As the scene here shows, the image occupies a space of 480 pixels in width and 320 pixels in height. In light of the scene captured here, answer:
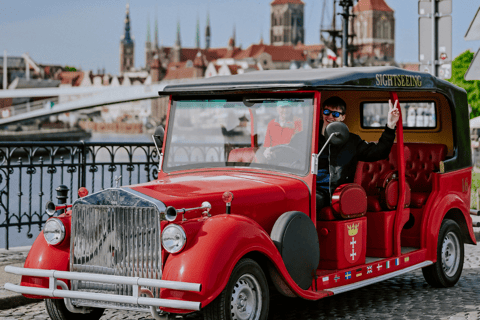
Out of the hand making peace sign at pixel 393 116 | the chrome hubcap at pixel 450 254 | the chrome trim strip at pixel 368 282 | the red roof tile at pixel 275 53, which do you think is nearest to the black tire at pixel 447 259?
the chrome hubcap at pixel 450 254

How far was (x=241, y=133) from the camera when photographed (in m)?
5.26

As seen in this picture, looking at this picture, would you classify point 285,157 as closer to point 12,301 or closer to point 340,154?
point 340,154

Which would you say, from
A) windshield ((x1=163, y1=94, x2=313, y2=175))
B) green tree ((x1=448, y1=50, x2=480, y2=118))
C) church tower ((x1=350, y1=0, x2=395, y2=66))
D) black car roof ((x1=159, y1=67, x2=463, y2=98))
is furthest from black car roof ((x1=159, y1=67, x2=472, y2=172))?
church tower ((x1=350, y1=0, x2=395, y2=66))

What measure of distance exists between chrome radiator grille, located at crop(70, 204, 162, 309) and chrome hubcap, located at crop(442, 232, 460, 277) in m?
3.30

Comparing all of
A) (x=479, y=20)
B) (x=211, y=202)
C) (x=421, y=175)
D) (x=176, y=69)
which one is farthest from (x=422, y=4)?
(x=176, y=69)

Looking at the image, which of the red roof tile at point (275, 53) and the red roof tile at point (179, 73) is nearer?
the red roof tile at point (179, 73)

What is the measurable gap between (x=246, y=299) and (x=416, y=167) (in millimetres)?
2929

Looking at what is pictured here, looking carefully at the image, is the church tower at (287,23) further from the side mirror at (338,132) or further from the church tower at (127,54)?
the side mirror at (338,132)

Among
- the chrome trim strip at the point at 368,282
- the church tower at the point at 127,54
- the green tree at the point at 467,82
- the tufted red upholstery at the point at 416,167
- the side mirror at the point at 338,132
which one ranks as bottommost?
the chrome trim strip at the point at 368,282

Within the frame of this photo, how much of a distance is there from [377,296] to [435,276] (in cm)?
61

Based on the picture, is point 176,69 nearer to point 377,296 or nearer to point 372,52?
point 372,52

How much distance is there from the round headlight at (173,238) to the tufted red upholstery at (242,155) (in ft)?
4.23

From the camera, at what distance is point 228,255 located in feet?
13.0

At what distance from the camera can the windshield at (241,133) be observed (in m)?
4.95
